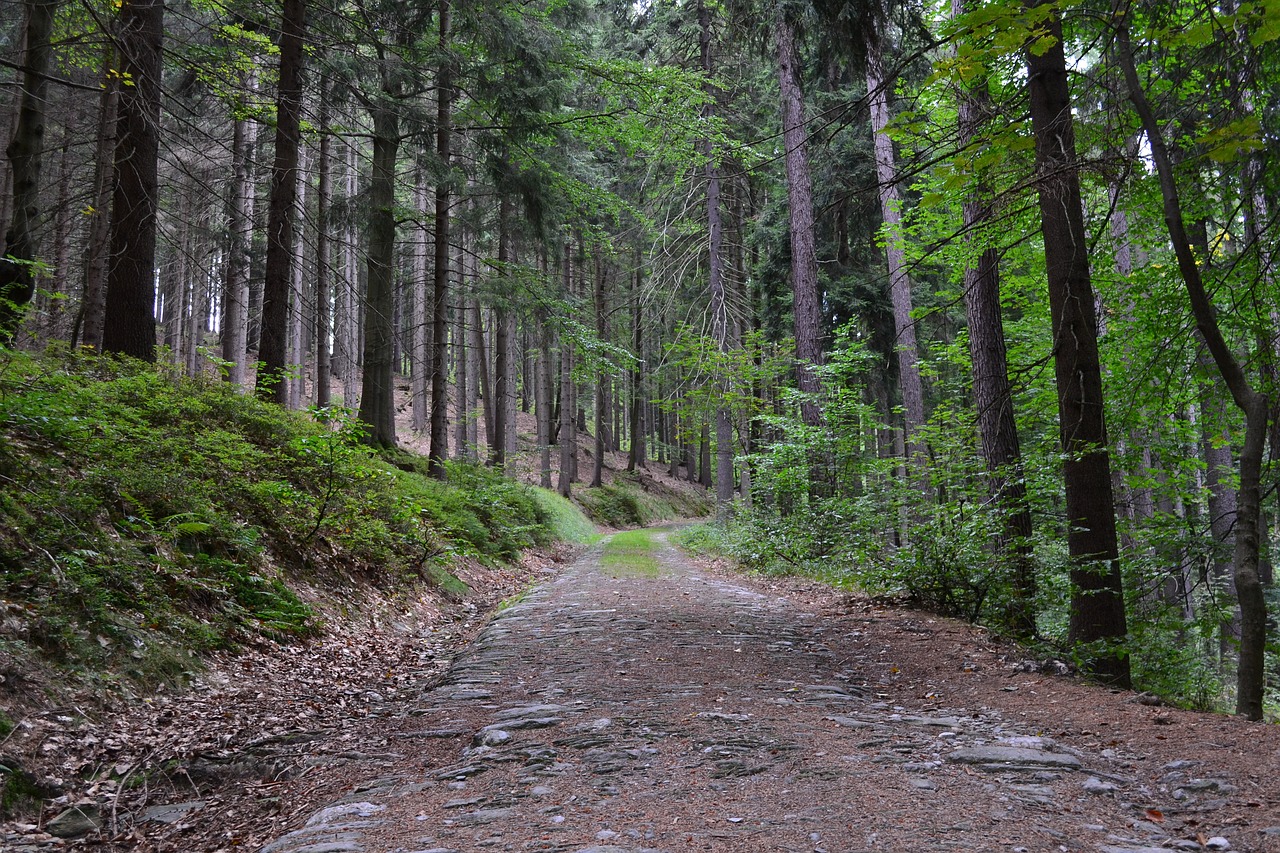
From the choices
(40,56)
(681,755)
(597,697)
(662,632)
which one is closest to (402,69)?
(40,56)

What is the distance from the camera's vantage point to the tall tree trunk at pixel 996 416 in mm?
5912

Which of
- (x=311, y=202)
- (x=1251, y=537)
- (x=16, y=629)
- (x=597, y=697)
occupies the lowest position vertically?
(x=597, y=697)

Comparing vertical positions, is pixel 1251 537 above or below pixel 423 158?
below

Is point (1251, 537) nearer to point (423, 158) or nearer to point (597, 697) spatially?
point (597, 697)

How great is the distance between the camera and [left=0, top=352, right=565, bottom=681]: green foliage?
4324mm

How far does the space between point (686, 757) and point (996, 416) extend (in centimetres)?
560

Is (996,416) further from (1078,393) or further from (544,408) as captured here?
(544,408)

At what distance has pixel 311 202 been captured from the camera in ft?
74.9

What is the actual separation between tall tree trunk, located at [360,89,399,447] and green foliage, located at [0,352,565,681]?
12.3 ft

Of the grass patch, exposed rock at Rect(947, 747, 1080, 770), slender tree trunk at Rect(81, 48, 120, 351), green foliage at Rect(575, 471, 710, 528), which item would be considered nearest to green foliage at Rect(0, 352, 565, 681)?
slender tree trunk at Rect(81, 48, 120, 351)

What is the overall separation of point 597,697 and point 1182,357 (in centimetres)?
497

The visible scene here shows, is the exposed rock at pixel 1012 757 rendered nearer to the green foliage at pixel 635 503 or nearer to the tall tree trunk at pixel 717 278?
the tall tree trunk at pixel 717 278

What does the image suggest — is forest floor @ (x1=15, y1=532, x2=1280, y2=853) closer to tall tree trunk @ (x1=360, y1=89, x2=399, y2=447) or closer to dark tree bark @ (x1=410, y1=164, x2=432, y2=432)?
tall tree trunk @ (x1=360, y1=89, x2=399, y2=447)

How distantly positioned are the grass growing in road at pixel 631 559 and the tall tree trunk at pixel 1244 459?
25.9 ft
